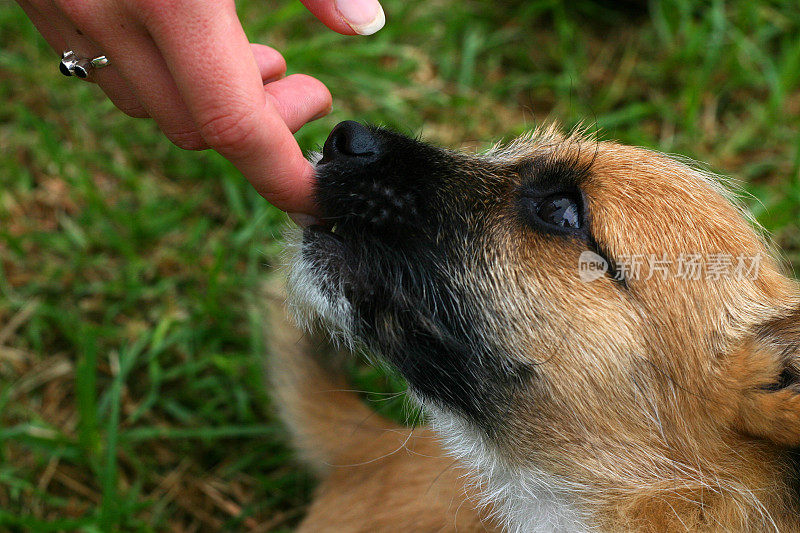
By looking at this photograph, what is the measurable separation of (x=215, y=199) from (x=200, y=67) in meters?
2.82

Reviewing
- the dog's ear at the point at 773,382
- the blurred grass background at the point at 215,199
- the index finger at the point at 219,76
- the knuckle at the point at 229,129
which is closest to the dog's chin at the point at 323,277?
the index finger at the point at 219,76

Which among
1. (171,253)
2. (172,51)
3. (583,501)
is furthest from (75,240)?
(583,501)

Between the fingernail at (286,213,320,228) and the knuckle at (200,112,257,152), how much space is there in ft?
1.65

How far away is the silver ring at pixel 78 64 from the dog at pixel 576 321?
2.40ft

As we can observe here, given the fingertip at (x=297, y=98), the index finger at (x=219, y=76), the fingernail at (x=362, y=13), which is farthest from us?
the fingertip at (x=297, y=98)

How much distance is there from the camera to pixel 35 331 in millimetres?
3779

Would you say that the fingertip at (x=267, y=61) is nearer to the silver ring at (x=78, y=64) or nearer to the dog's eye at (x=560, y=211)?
the silver ring at (x=78, y=64)

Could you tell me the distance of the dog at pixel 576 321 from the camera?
2.28m

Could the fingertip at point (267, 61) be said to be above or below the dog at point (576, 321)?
above

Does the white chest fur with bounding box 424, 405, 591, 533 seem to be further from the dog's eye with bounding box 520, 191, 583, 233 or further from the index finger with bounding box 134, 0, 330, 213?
the index finger with bounding box 134, 0, 330, 213

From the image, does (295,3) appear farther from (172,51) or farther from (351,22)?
(172,51)

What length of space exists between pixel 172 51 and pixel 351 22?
55 cm

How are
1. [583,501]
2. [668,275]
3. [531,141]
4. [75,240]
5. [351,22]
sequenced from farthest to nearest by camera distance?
[75,240]
[531,141]
[583,501]
[668,275]
[351,22]

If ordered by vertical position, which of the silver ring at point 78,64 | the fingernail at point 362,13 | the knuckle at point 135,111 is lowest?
the knuckle at point 135,111
